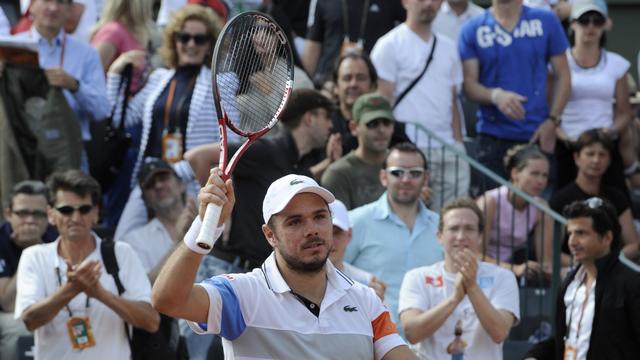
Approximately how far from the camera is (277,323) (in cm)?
503

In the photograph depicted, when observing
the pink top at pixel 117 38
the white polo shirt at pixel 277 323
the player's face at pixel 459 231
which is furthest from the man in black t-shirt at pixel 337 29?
the white polo shirt at pixel 277 323

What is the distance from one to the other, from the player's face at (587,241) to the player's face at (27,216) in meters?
3.65

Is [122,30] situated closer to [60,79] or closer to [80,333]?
[60,79]

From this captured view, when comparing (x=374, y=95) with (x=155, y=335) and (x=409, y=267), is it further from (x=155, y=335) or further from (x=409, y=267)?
(x=155, y=335)

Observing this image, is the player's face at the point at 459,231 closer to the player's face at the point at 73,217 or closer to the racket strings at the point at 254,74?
the player's face at the point at 73,217

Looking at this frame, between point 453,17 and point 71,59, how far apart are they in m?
3.92

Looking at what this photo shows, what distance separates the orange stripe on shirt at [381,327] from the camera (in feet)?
17.2

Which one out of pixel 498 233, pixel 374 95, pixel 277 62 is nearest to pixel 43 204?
pixel 374 95

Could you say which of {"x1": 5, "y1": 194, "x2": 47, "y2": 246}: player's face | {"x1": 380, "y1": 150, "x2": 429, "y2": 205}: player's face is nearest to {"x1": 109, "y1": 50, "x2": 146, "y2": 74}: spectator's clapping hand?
{"x1": 5, "y1": 194, "x2": 47, "y2": 246}: player's face

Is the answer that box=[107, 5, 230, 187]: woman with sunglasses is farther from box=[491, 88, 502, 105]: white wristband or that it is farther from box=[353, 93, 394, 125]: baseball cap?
box=[491, 88, 502, 105]: white wristband

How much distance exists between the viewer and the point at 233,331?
4996 mm

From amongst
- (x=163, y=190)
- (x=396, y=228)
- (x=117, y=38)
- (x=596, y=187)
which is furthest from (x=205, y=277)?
(x=117, y=38)

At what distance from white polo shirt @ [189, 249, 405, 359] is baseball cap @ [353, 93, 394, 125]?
4.66 metres

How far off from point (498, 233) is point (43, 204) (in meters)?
3.37
